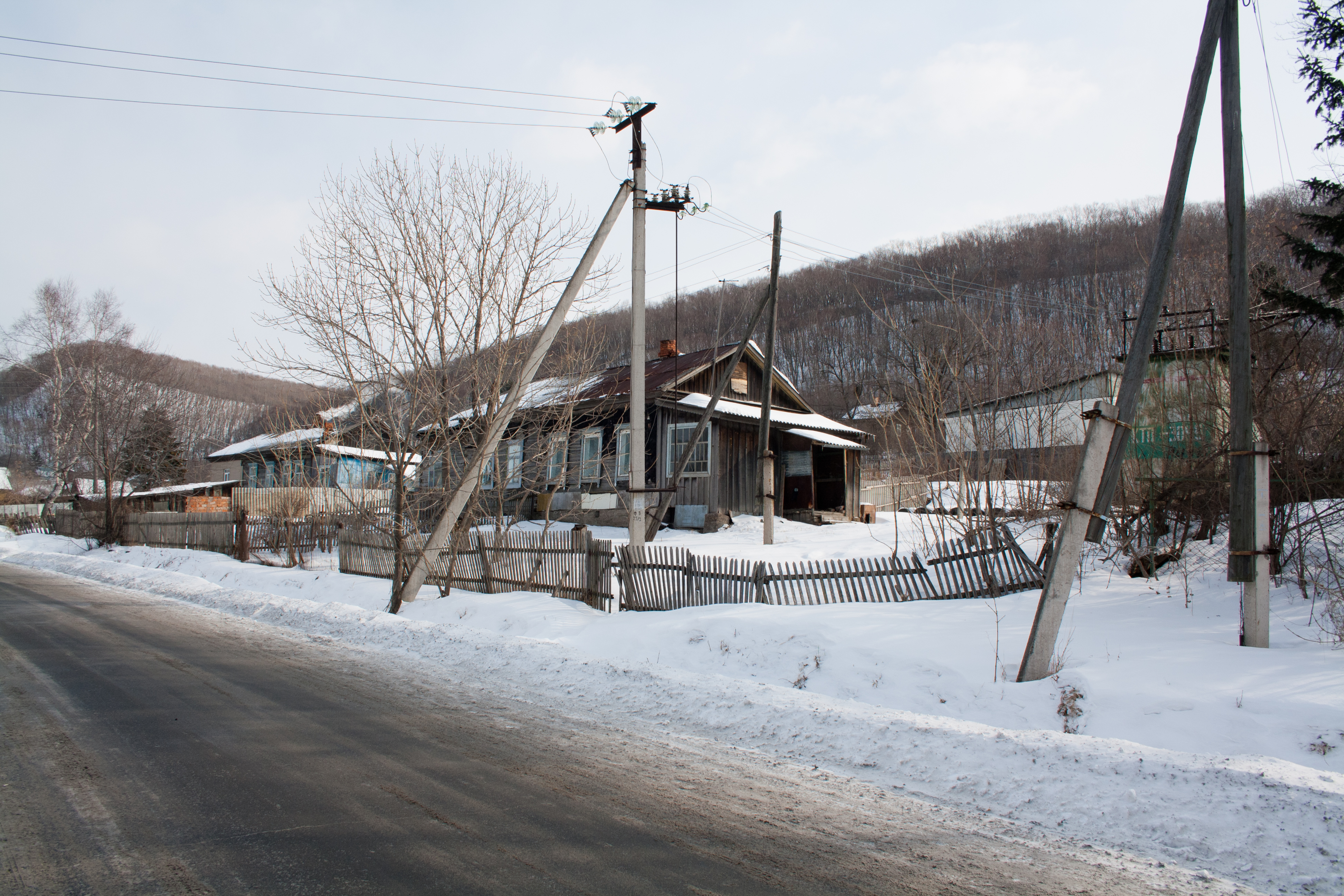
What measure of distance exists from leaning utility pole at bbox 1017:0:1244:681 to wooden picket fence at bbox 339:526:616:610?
6.09 metres

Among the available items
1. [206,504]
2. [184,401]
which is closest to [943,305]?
[206,504]

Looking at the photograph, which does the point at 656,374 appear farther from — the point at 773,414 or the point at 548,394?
the point at 548,394

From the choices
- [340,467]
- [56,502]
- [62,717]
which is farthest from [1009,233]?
[62,717]

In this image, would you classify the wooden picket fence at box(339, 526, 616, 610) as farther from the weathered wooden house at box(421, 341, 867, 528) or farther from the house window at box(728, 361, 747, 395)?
the house window at box(728, 361, 747, 395)

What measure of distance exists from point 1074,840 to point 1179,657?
11.7 feet

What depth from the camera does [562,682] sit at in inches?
281

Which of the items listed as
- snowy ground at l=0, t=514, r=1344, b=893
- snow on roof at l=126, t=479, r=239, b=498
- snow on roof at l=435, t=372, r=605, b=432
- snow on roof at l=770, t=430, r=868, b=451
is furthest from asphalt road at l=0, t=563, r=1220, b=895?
snow on roof at l=126, t=479, r=239, b=498

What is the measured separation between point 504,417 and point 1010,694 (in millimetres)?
7485

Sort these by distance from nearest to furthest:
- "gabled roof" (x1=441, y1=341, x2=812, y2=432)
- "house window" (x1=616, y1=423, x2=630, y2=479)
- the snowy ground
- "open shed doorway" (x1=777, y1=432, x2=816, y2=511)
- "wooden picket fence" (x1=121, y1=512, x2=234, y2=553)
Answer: the snowy ground → "gabled roof" (x1=441, y1=341, x2=812, y2=432) → "wooden picket fence" (x1=121, y1=512, x2=234, y2=553) → "house window" (x1=616, y1=423, x2=630, y2=479) → "open shed doorway" (x1=777, y1=432, x2=816, y2=511)

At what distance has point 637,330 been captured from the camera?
11.4 m

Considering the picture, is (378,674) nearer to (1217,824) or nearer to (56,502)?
(1217,824)

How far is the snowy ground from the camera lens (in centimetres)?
407

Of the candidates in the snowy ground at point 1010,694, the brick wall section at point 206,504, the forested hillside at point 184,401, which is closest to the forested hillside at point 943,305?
the snowy ground at point 1010,694

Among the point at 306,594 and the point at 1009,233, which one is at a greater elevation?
the point at 1009,233
